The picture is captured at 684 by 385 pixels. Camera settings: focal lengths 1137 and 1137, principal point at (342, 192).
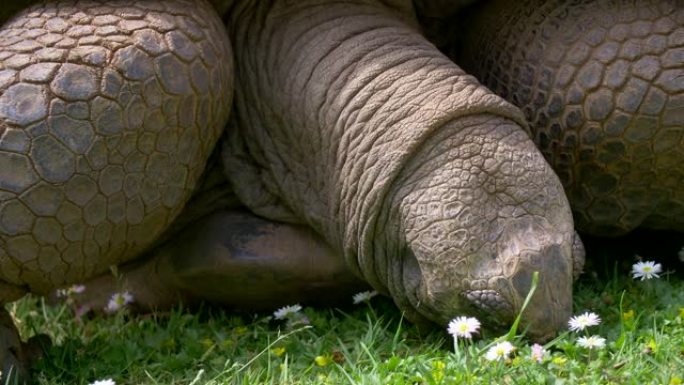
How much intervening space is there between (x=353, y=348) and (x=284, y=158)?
2.02 feet

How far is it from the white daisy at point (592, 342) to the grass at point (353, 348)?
0.01 m

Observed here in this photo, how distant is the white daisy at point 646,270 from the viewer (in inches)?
115

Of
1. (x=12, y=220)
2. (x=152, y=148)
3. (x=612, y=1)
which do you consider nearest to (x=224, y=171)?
(x=152, y=148)

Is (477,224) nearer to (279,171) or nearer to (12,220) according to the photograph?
(279,171)

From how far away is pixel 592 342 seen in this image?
95.1 inches

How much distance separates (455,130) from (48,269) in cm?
103

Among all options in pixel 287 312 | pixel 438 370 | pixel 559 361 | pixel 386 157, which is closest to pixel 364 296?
pixel 287 312

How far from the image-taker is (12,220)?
2.62 meters

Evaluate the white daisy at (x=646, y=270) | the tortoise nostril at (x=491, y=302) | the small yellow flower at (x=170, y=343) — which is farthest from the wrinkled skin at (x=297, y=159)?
the white daisy at (x=646, y=270)

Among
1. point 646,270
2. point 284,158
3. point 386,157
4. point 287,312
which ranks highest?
point 386,157

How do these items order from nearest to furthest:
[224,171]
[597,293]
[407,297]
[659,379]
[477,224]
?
[659,379]
[477,224]
[407,297]
[597,293]
[224,171]

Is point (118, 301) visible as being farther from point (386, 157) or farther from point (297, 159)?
point (386, 157)

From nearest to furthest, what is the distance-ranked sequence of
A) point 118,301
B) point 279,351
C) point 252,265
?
point 279,351
point 252,265
point 118,301

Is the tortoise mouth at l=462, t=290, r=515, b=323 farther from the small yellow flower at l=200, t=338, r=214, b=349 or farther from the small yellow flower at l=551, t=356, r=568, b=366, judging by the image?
the small yellow flower at l=200, t=338, r=214, b=349
